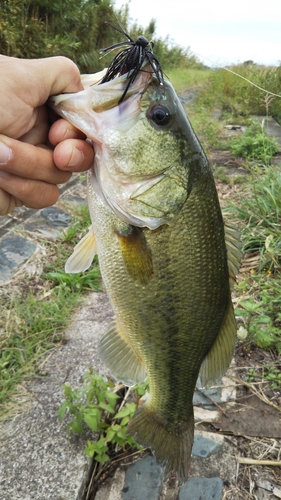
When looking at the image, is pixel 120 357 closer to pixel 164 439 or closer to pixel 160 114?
pixel 164 439

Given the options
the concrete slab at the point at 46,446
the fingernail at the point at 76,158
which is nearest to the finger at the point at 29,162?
the fingernail at the point at 76,158

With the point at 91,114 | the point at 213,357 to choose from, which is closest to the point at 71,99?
the point at 91,114

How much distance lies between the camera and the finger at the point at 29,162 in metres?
1.44

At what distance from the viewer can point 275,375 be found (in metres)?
2.68

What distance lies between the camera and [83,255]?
166cm

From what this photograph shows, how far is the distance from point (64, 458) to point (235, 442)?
3.07 feet

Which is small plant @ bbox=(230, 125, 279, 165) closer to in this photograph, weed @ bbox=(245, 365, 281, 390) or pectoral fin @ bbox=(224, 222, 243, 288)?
weed @ bbox=(245, 365, 281, 390)

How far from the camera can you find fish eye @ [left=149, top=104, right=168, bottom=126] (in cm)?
140

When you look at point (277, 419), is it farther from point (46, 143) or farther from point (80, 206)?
point (80, 206)

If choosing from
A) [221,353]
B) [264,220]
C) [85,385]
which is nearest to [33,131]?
[221,353]

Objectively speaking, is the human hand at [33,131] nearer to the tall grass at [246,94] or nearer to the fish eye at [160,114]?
the fish eye at [160,114]

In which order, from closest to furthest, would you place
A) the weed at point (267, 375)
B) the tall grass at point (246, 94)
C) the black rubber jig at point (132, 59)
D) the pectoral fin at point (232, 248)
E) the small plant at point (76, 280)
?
the black rubber jig at point (132, 59) < the pectoral fin at point (232, 248) < the weed at point (267, 375) < the small plant at point (76, 280) < the tall grass at point (246, 94)

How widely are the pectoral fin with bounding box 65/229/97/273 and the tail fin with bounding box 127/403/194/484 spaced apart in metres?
0.69

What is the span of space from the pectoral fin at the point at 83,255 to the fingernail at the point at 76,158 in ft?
0.99
